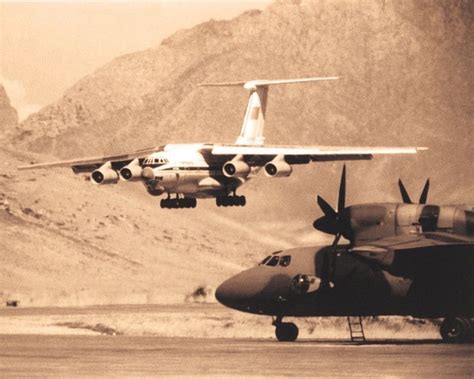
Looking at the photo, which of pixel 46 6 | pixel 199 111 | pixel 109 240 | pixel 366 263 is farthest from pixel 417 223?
pixel 199 111

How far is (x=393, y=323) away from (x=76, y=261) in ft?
177

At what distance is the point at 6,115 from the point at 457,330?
506 feet

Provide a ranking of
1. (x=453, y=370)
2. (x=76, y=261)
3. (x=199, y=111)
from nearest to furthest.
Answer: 1. (x=453, y=370)
2. (x=76, y=261)
3. (x=199, y=111)

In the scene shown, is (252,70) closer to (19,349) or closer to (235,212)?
(235,212)

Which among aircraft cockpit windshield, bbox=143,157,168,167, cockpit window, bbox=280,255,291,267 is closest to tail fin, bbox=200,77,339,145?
aircraft cockpit windshield, bbox=143,157,168,167

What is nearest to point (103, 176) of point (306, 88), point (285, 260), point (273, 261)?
point (273, 261)

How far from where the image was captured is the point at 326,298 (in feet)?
146

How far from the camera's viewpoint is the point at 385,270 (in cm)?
4253

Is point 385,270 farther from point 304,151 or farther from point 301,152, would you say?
point 301,152

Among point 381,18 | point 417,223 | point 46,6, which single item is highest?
point 381,18

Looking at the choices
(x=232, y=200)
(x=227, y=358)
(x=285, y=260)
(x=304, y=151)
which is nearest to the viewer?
(x=227, y=358)

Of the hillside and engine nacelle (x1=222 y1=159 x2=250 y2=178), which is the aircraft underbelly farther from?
the hillside

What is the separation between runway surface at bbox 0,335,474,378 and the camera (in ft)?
113

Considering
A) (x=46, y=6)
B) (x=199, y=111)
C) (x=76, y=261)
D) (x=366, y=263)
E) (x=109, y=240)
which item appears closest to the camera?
(x=366, y=263)
